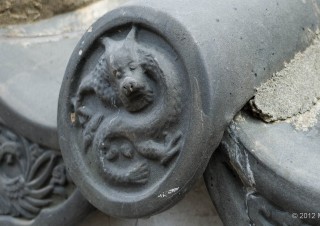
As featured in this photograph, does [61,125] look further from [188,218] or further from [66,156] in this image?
[188,218]

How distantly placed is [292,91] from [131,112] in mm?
247

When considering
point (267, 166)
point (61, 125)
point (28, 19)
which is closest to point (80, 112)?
point (61, 125)

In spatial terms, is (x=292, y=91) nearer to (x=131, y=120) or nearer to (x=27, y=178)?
(x=131, y=120)

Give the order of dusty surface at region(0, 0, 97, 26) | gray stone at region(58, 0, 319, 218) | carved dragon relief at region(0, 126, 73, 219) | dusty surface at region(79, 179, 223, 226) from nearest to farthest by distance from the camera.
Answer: gray stone at region(58, 0, 319, 218), dusty surface at region(79, 179, 223, 226), carved dragon relief at region(0, 126, 73, 219), dusty surface at region(0, 0, 97, 26)

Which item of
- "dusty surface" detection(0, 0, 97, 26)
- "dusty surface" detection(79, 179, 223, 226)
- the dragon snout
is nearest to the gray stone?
the dragon snout

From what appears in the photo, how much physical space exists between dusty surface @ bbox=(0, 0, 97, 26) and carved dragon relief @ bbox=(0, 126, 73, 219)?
0.25 meters

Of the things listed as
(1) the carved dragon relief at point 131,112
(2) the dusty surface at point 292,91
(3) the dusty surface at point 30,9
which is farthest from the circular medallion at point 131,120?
(3) the dusty surface at point 30,9

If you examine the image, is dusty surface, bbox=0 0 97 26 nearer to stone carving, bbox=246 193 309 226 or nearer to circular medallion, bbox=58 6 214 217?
circular medallion, bbox=58 6 214 217

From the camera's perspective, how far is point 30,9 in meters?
1.35

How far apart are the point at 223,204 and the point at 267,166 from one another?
0.11 m

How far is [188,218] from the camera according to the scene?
1.05 meters

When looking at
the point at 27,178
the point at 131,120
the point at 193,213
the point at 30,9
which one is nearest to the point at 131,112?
the point at 131,120

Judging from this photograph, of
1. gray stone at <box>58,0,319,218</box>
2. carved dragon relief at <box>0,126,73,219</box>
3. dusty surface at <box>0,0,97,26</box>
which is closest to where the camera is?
gray stone at <box>58,0,319,218</box>

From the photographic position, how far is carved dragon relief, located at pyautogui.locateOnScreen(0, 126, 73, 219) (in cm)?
118
